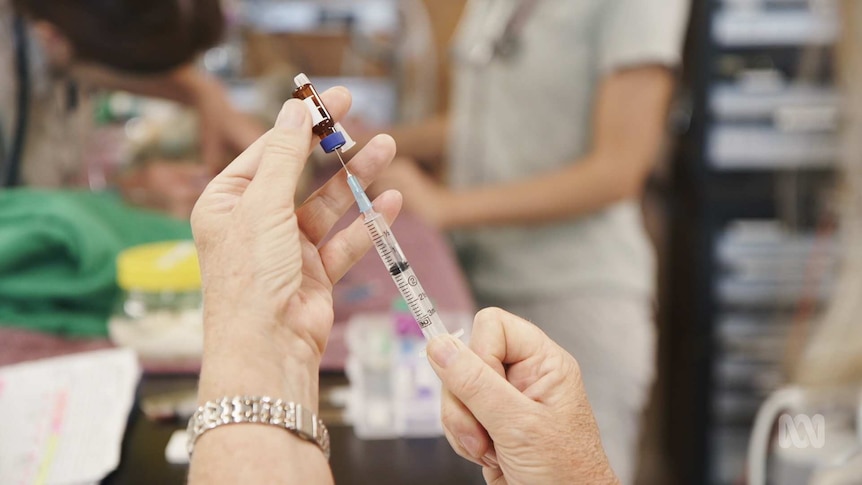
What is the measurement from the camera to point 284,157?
0.49 meters

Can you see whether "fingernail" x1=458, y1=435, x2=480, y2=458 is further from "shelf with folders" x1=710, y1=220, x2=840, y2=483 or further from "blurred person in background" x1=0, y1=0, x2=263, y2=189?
"shelf with folders" x1=710, y1=220, x2=840, y2=483

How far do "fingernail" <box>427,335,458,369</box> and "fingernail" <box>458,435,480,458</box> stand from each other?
5 cm

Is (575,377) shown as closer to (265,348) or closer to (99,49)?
(265,348)

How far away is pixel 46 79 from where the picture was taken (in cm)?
114

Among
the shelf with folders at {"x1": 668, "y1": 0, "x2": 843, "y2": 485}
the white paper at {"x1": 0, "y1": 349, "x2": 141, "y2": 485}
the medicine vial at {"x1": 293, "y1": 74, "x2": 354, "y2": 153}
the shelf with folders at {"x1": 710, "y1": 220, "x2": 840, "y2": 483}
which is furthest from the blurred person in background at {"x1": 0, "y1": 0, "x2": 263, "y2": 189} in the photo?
the shelf with folders at {"x1": 710, "y1": 220, "x2": 840, "y2": 483}

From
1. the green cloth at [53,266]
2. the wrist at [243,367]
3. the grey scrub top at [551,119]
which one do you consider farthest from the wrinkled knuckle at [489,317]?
the grey scrub top at [551,119]

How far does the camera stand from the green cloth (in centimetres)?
94

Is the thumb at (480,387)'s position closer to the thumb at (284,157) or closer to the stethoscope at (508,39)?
the thumb at (284,157)

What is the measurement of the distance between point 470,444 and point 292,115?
9.1 inches

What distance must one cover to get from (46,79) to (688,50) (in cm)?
150

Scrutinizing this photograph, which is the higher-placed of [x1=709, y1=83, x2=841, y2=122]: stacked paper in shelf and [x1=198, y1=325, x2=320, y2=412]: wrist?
[x1=709, y1=83, x2=841, y2=122]: stacked paper in shelf

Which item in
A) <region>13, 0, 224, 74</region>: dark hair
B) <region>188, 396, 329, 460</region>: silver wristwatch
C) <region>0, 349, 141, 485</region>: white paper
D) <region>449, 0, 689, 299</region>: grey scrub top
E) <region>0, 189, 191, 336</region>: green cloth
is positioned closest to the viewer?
<region>188, 396, 329, 460</region>: silver wristwatch

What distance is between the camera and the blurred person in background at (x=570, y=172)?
1196mm

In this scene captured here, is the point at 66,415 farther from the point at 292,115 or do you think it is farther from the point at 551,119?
the point at 551,119
